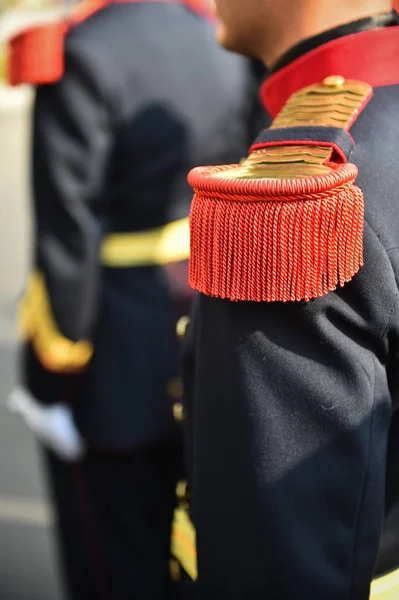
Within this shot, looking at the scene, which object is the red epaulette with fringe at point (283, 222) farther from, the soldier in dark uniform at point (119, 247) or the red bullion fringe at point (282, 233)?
the soldier in dark uniform at point (119, 247)

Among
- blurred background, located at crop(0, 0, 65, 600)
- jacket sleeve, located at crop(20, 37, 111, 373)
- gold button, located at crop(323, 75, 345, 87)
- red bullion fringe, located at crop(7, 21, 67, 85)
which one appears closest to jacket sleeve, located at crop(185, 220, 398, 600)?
gold button, located at crop(323, 75, 345, 87)

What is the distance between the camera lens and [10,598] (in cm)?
216

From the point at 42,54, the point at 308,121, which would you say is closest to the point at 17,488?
the point at 42,54

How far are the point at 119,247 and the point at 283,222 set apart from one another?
102cm

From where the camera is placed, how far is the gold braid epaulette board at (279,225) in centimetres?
76

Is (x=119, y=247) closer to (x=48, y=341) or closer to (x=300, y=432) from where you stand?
(x=48, y=341)

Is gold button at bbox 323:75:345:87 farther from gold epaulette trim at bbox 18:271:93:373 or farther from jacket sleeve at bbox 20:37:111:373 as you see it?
gold epaulette trim at bbox 18:271:93:373

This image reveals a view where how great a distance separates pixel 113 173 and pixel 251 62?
423 mm

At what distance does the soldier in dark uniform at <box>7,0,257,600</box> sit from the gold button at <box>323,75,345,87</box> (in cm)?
80

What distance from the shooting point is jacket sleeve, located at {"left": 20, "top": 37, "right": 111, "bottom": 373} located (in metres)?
1.62

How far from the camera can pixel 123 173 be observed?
5.49 feet

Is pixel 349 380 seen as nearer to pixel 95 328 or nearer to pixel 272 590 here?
pixel 272 590

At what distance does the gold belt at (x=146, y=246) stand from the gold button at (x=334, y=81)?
885 millimetres

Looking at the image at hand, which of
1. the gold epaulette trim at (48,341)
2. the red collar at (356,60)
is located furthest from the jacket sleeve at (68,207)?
the red collar at (356,60)
